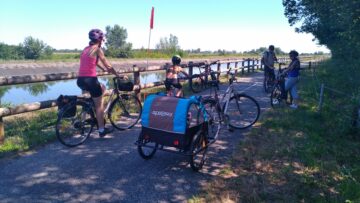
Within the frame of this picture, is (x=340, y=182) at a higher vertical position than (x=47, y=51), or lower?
lower

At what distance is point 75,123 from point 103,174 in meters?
1.87

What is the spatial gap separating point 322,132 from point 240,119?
6.46 ft

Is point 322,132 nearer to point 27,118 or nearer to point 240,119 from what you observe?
point 240,119

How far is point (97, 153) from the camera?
18.5ft

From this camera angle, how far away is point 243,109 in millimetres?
7480

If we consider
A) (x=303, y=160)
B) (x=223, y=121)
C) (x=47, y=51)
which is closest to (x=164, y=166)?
(x=223, y=121)

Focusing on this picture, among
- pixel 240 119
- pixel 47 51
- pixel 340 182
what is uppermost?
pixel 47 51

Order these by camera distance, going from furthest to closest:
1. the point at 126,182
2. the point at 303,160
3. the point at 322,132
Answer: the point at 322,132, the point at 303,160, the point at 126,182

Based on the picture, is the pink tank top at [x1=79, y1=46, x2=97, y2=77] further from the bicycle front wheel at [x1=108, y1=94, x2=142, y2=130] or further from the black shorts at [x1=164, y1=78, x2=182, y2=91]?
the black shorts at [x1=164, y1=78, x2=182, y2=91]

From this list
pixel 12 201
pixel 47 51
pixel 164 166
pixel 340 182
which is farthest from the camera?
pixel 47 51

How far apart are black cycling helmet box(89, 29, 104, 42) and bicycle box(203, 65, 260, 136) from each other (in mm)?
2437

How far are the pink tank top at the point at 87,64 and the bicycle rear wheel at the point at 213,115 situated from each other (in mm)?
2305

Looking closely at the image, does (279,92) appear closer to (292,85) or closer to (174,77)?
(292,85)

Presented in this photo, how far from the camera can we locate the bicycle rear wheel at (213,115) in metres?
6.11
